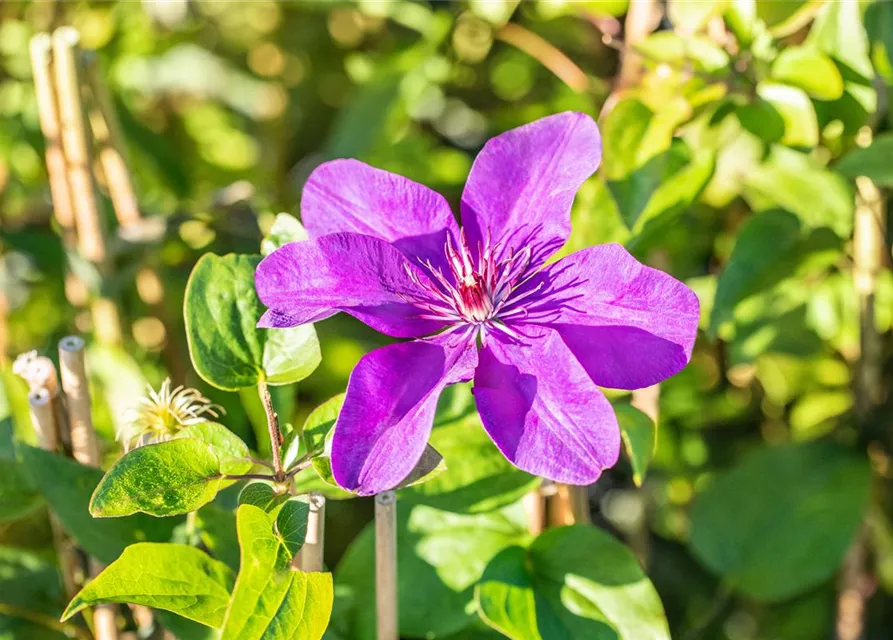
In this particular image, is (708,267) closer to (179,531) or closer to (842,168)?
(842,168)

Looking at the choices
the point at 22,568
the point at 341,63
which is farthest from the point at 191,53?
the point at 22,568

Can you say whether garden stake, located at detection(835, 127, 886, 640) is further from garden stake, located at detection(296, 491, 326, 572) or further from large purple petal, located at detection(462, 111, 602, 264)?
garden stake, located at detection(296, 491, 326, 572)

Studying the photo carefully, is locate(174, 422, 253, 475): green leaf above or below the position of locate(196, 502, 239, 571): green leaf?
above

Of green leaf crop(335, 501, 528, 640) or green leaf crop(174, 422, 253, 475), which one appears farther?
green leaf crop(335, 501, 528, 640)

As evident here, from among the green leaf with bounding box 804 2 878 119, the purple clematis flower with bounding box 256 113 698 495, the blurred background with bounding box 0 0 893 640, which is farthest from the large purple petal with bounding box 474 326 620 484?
the green leaf with bounding box 804 2 878 119

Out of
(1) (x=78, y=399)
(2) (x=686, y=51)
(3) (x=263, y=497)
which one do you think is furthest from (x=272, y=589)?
(2) (x=686, y=51)

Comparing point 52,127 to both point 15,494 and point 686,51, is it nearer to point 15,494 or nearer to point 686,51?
point 15,494

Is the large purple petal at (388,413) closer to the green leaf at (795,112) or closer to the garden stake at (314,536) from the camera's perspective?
the garden stake at (314,536)
